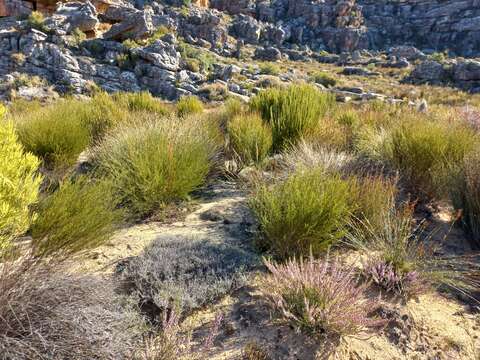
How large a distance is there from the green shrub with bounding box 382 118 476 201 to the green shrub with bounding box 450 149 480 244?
0.25m

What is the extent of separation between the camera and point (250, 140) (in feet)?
15.6

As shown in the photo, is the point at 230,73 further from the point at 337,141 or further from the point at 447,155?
the point at 447,155

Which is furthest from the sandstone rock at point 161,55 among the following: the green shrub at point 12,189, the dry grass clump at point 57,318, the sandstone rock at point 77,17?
the dry grass clump at point 57,318

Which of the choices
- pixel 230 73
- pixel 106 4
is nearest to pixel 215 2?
pixel 106 4

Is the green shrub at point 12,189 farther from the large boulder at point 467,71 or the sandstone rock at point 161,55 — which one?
the large boulder at point 467,71

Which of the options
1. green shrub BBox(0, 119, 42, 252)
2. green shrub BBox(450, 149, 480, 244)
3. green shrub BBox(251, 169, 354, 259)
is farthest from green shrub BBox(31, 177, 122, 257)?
green shrub BBox(450, 149, 480, 244)

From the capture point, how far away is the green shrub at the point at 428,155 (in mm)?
3506

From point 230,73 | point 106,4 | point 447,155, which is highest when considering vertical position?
point 106,4

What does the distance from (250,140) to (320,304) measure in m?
3.17

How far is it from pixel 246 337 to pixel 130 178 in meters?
1.95

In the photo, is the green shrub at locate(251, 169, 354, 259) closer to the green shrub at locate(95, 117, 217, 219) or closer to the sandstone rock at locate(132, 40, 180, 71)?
the green shrub at locate(95, 117, 217, 219)

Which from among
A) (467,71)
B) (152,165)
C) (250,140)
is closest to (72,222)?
(152,165)

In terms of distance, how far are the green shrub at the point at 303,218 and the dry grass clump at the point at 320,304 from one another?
0.49 metres

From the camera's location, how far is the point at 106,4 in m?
25.2
